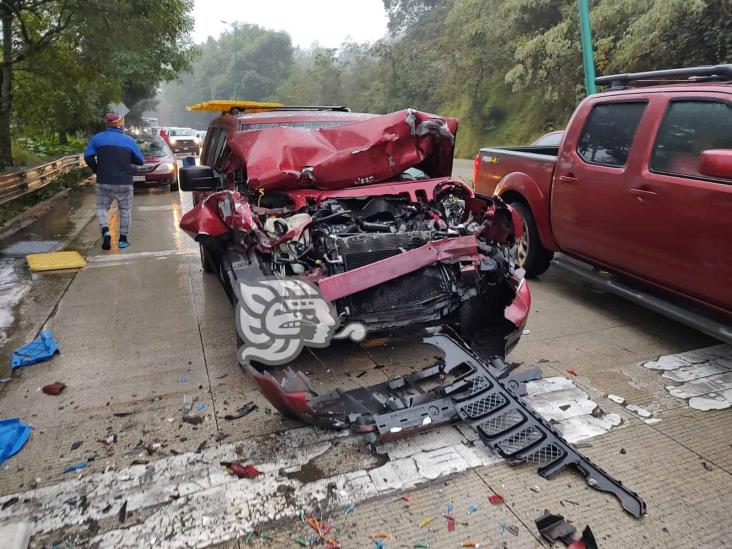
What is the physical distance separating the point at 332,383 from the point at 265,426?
2.13 feet

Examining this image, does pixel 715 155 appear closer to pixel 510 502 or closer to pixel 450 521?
pixel 510 502

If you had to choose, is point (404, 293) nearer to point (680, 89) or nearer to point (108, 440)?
point (108, 440)

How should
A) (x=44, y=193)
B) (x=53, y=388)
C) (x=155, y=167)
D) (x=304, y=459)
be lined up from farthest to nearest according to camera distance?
(x=155, y=167), (x=44, y=193), (x=53, y=388), (x=304, y=459)

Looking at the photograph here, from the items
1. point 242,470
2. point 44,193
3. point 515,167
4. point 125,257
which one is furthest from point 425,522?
point 44,193

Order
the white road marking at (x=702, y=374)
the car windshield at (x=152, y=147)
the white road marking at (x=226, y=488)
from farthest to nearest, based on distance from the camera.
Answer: the car windshield at (x=152, y=147)
the white road marking at (x=702, y=374)
the white road marking at (x=226, y=488)

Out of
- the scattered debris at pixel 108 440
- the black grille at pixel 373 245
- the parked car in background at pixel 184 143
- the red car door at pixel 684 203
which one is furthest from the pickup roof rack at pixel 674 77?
the parked car in background at pixel 184 143

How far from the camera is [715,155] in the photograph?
3248mm

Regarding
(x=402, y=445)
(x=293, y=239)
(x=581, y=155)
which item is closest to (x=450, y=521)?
(x=402, y=445)

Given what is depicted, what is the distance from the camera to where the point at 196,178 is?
4.89m

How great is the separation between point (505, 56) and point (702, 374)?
2102 centimetres

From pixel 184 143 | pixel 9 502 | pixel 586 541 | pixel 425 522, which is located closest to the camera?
pixel 586 541

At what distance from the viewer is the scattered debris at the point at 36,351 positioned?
4043 millimetres

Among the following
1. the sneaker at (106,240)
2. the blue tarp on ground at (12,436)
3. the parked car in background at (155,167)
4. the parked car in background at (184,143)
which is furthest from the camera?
the parked car in background at (184,143)

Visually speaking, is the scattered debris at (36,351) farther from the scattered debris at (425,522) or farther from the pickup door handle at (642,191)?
the pickup door handle at (642,191)
